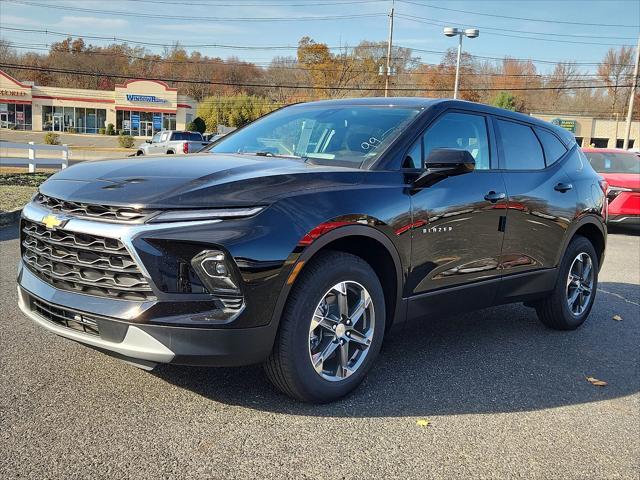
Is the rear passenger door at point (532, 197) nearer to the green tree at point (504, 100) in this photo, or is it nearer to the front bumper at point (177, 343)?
the front bumper at point (177, 343)

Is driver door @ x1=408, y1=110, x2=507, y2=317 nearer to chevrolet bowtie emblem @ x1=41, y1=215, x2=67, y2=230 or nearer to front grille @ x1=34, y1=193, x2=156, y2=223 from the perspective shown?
front grille @ x1=34, y1=193, x2=156, y2=223

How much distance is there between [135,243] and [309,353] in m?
1.09

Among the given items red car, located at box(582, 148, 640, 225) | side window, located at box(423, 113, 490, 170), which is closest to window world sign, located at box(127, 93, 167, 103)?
red car, located at box(582, 148, 640, 225)

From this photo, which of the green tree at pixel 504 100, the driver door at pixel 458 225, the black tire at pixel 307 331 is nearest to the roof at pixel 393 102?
the driver door at pixel 458 225

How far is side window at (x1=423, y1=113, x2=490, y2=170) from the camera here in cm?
402

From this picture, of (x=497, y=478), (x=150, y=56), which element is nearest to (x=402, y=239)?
(x=497, y=478)

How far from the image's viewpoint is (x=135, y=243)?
2.75 metres

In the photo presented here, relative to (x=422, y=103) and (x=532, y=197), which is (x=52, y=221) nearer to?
(x=422, y=103)

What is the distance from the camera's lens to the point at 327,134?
4.12 metres

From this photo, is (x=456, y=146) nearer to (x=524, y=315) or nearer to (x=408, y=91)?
(x=524, y=315)

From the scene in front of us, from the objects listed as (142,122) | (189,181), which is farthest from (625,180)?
(142,122)

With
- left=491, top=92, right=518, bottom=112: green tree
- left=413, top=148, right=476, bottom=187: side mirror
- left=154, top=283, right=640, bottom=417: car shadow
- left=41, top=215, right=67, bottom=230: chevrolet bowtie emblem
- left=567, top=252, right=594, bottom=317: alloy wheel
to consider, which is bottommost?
left=154, top=283, right=640, bottom=417: car shadow

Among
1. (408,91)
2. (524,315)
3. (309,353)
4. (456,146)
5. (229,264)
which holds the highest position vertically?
(408,91)

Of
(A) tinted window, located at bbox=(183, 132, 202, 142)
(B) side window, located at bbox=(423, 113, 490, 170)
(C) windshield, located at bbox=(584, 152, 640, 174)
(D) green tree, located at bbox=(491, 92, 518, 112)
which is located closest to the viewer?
(B) side window, located at bbox=(423, 113, 490, 170)
